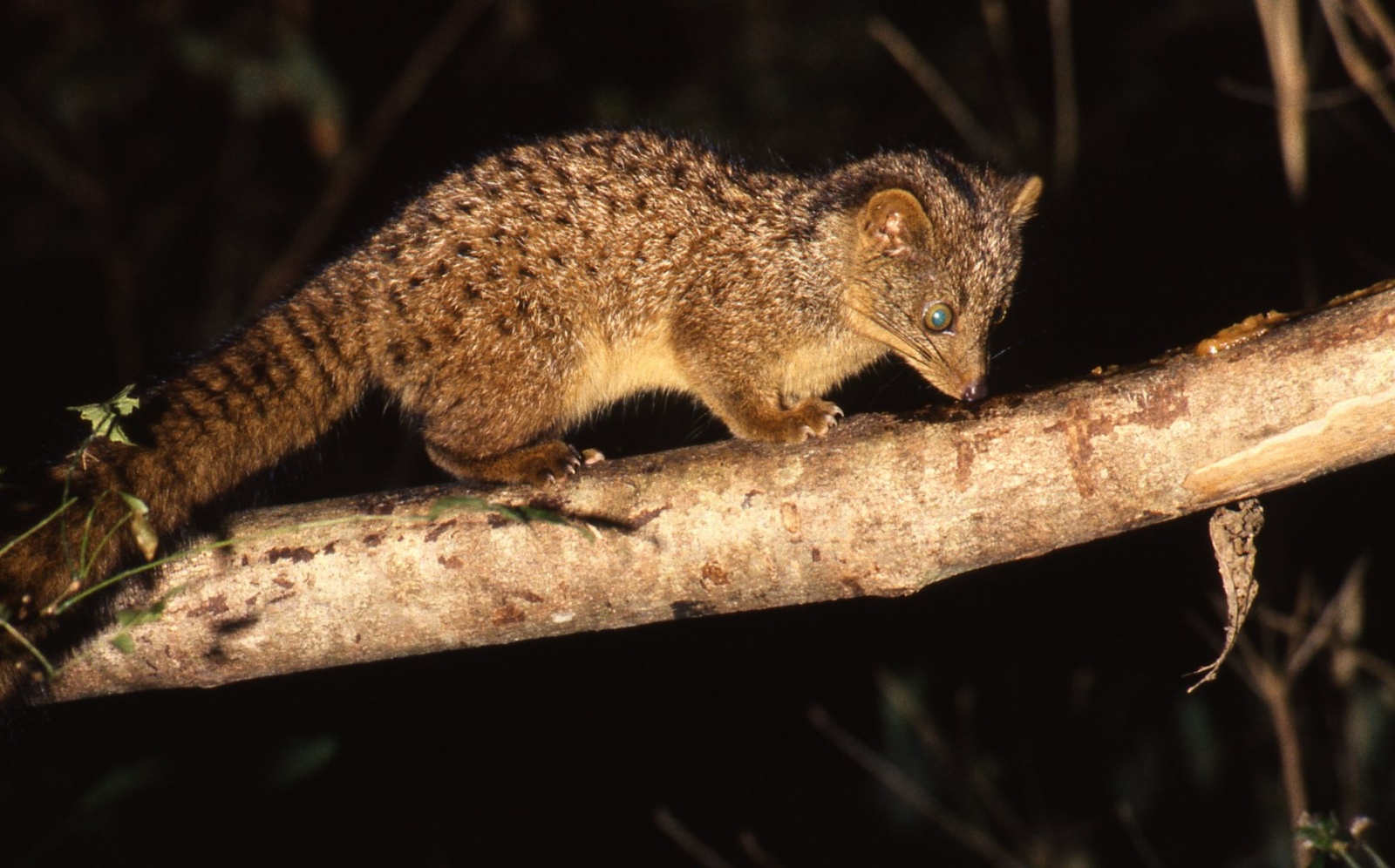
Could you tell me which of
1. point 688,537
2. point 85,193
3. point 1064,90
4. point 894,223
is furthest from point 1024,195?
point 85,193

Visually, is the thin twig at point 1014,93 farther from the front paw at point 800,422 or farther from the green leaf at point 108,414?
the green leaf at point 108,414

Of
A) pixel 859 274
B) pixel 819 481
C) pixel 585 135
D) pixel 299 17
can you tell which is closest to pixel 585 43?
pixel 299 17

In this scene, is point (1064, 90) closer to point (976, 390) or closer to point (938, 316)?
point (938, 316)

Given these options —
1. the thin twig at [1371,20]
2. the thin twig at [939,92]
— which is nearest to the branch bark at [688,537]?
the thin twig at [1371,20]

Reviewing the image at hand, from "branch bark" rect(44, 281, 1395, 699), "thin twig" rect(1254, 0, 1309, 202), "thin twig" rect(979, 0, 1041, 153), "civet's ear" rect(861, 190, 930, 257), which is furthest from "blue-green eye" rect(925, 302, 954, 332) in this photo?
"thin twig" rect(979, 0, 1041, 153)

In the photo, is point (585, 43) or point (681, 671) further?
point (585, 43)

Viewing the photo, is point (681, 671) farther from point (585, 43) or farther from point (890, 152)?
point (585, 43)
